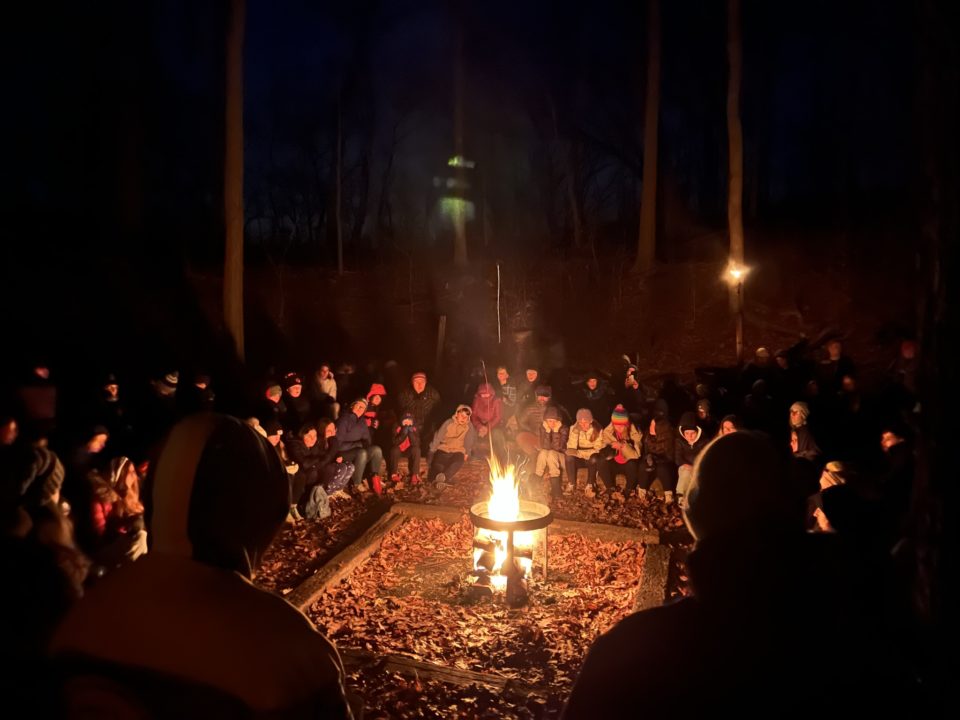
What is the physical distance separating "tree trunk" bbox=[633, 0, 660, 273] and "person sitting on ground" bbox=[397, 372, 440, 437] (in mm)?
10699

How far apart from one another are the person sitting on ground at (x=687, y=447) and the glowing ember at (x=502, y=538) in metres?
2.81

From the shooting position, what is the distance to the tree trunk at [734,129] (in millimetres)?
15188

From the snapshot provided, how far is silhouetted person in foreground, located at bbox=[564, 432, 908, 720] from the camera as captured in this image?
1.47 metres

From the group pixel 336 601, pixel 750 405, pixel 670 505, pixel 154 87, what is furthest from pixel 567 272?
pixel 336 601

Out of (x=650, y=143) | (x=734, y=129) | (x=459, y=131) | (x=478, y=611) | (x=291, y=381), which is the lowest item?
(x=478, y=611)

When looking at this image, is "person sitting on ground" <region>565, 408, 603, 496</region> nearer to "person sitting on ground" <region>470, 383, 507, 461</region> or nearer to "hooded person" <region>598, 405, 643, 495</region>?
"hooded person" <region>598, 405, 643, 495</region>

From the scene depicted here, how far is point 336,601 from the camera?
6.19m

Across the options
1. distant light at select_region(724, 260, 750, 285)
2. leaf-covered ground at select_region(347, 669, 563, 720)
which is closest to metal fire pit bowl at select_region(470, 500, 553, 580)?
leaf-covered ground at select_region(347, 669, 563, 720)

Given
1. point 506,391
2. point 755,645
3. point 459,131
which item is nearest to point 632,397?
point 506,391

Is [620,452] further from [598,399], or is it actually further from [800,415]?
[800,415]

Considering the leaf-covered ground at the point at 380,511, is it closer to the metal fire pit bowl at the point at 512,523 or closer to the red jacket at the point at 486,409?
the red jacket at the point at 486,409

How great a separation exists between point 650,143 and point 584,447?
1204 centimetres

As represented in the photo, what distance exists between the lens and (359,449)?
9516 mm

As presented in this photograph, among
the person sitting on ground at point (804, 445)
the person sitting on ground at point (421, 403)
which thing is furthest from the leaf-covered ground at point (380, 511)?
the person sitting on ground at point (804, 445)
